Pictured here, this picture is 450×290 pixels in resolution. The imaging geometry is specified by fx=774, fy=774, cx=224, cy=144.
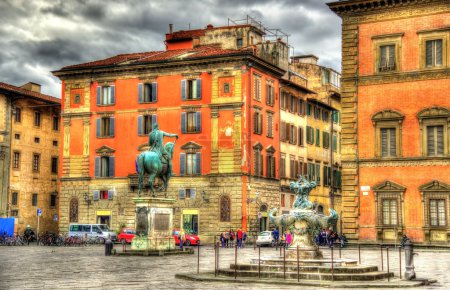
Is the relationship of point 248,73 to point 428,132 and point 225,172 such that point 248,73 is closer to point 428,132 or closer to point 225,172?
point 225,172

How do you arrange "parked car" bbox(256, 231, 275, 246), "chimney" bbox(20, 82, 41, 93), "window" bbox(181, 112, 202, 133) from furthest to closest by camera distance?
"chimney" bbox(20, 82, 41, 93), "window" bbox(181, 112, 202, 133), "parked car" bbox(256, 231, 275, 246)

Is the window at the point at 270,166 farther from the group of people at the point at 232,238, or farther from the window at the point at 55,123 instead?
the window at the point at 55,123

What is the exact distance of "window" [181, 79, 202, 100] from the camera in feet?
193

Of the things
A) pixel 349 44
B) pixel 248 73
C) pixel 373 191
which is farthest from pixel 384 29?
pixel 248 73

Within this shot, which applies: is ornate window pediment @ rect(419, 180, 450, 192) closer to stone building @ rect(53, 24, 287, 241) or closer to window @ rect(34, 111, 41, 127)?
stone building @ rect(53, 24, 287, 241)

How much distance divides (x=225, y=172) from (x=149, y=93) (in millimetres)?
9506

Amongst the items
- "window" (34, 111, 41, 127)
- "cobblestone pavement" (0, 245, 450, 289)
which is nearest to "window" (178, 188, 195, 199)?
"window" (34, 111, 41, 127)

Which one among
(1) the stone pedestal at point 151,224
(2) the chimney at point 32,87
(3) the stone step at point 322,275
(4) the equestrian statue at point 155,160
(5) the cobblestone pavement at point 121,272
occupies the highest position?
(2) the chimney at point 32,87

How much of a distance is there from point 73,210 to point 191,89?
13.9 metres

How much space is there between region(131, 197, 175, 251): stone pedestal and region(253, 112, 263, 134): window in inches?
855

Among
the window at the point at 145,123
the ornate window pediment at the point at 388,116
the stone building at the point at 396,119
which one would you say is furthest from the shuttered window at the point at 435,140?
the window at the point at 145,123

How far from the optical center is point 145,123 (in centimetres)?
6081

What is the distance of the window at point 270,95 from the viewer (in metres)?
61.3

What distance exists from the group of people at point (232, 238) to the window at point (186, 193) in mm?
5381
